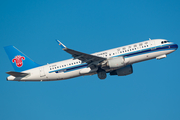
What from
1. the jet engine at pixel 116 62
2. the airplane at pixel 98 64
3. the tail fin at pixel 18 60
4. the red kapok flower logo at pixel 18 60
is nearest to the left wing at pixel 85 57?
the airplane at pixel 98 64

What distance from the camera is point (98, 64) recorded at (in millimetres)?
40781

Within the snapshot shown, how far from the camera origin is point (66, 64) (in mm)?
42812

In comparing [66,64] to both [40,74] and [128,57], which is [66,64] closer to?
[40,74]

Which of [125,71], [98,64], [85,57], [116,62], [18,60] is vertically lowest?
[125,71]

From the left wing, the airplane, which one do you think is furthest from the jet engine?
the left wing

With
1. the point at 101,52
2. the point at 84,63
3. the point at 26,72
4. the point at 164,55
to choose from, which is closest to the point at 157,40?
the point at 164,55

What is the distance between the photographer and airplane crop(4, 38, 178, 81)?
40.2m

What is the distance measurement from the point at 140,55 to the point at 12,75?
73.3ft

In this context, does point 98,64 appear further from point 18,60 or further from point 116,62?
point 18,60

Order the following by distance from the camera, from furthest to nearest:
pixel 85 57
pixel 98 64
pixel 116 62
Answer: pixel 98 64 → pixel 85 57 → pixel 116 62

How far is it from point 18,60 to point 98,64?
51.8 ft

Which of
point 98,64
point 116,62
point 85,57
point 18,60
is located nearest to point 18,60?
point 18,60

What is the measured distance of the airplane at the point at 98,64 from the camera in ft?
132

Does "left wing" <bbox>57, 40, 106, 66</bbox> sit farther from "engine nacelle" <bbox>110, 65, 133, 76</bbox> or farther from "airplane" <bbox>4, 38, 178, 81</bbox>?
"engine nacelle" <bbox>110, 65, 133, 76</bbox>
